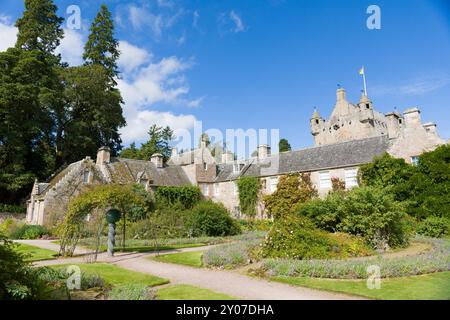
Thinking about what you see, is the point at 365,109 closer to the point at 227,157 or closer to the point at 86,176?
the point at 227,157

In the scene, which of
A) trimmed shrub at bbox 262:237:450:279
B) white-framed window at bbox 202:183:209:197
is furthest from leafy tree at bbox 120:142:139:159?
trimmed shrub at bbox 262:237:450:279

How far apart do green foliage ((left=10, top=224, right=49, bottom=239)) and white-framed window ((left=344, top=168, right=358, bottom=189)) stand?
25335 millimetres

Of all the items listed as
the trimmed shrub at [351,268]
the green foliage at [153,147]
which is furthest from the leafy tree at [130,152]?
the trimmed shrub at [351,268]

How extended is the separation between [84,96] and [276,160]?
25.1m

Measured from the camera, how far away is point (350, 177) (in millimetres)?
26375

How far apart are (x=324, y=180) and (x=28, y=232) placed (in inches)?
985

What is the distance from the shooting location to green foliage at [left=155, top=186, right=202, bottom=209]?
3148cm

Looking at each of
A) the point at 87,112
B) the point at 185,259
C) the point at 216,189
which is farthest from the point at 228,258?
the point at 87,112

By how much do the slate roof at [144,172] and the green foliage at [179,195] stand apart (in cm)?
167

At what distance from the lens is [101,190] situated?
1399 cm

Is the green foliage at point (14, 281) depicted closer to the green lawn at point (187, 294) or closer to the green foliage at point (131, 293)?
the green foliage at point (131, 293)

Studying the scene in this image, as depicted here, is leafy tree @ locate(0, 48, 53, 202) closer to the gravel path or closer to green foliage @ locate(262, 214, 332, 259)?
the gravel path
